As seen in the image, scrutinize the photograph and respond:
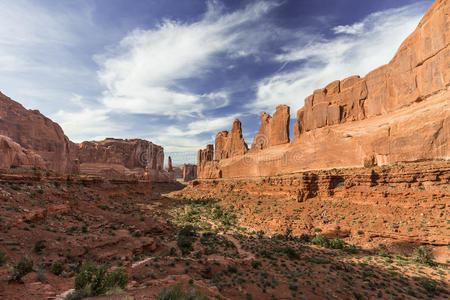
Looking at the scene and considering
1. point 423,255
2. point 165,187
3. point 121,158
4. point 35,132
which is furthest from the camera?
point 165,187

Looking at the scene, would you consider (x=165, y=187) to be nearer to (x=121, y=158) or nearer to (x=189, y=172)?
(x=121, y=158)

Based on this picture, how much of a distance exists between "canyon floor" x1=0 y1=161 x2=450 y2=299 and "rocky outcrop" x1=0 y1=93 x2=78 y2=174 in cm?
1892

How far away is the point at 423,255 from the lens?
16375 millimetres

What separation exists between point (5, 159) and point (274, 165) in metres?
44.5

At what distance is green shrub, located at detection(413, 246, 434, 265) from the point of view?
16094 millimetres

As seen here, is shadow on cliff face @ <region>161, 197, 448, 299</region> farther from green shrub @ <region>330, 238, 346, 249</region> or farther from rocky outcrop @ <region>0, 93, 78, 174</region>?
rocky outcrop @ <region>0, 93, 78, 174</region>

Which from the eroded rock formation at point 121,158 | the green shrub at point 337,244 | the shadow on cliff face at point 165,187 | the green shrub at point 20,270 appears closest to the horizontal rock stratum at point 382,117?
the green shrub at point 337,244

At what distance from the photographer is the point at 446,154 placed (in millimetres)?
21219

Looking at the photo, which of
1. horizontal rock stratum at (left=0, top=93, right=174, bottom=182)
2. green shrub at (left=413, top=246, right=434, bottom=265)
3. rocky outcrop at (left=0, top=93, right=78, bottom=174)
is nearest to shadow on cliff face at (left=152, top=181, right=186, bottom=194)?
horizontal rock stratum at (left=0, top=93, right=174, bottom=182)

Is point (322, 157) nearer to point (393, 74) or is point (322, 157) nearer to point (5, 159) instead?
point (393, 74)

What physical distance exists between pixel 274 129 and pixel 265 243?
35760 mm

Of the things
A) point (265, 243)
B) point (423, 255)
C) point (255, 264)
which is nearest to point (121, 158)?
point (265, 243)

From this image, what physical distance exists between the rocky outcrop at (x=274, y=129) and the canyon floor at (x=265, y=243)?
A: 2002 cm

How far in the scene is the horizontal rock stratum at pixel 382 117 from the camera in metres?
23.2
